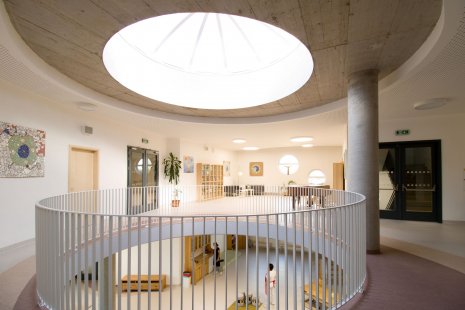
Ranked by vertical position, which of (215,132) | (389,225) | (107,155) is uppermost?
(215,132)

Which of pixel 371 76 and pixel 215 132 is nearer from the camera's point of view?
pixel 371 76

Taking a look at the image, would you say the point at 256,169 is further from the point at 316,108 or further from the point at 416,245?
the point at 416,245

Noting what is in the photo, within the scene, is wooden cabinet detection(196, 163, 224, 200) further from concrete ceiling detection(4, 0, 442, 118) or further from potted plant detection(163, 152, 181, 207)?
concrete ceiling detection(4, 0, 442, 118)

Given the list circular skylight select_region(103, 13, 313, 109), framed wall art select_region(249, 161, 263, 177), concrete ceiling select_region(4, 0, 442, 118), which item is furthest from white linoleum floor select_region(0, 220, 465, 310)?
framed wall art select_region(249, 161, 263, 177)

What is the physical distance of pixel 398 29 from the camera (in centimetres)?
327

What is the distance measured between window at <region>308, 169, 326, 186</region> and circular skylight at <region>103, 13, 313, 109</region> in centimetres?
1078

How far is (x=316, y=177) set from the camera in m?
16.4

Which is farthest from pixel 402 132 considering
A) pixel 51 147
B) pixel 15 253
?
pixel 15 253

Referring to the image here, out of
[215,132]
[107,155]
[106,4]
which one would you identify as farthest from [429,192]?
[107,155]

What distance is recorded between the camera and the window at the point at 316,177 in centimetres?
1612

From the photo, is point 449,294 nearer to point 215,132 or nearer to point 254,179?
point 215,132

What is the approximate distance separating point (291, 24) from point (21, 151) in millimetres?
5695

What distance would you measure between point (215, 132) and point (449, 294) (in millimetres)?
8231

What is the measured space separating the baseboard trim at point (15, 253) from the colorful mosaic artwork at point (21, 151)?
138cm
